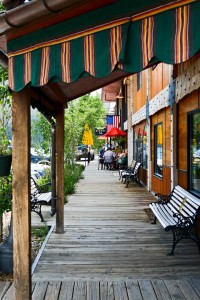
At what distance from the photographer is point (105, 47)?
2.70 m

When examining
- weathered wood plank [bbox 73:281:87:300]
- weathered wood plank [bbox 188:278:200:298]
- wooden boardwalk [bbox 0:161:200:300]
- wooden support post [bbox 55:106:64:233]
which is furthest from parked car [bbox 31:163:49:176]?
weathered wood plank [bbox 188:278:200:298]

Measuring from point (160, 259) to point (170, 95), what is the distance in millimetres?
4155

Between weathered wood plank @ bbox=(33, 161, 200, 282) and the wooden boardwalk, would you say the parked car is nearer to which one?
weathered wood plank @ bbox=(33, 161, 200, 282)

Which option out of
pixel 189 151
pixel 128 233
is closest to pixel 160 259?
pixel 128 233

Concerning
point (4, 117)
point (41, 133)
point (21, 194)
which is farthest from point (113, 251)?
point (41, 133)

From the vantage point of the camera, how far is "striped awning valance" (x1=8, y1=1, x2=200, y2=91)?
7.72 feet

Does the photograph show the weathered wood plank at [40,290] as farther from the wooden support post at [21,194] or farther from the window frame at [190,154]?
the window frame at [190,154]

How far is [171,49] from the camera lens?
2369mm

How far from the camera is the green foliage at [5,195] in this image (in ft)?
17.6

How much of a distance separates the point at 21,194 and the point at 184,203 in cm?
350

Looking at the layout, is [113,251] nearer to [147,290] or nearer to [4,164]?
[147,290]

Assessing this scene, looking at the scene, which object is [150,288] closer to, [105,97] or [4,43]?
[4,43]

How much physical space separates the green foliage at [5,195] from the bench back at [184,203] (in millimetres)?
2965

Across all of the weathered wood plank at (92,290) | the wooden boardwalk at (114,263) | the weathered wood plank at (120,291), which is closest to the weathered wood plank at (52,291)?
the wooden boardwalk at (114,263)
